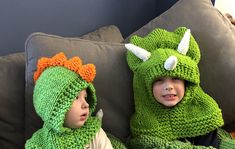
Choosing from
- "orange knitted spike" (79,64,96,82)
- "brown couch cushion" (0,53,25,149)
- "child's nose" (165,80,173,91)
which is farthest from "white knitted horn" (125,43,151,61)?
"brown couch cushion" (0,53,25,149)

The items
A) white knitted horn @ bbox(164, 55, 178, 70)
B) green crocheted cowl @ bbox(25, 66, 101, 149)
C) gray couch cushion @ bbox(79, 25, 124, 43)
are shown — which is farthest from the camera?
gray couch cushion @ bbox(79, 25, 124, 43)

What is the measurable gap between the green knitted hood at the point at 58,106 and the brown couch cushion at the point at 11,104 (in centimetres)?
15

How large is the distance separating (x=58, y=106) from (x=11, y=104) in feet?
0.86

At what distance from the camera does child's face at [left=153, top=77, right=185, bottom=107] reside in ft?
3.87

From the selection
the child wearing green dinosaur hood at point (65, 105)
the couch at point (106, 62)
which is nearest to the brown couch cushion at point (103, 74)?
the couch at point (106, 62)

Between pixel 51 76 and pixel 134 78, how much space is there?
320 mm

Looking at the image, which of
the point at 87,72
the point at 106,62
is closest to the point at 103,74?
the point at 106,62

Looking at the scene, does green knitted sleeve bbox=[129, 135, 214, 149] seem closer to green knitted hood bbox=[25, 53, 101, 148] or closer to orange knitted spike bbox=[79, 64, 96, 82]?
green knitted hood bbox=[25, 53, 101, 148]

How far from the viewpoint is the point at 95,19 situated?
65.6 inches

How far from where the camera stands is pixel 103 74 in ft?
4.06

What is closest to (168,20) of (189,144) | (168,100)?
(168,100)

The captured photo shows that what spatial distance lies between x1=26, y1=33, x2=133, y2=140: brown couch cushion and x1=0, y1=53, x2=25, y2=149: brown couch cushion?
35 millimetres

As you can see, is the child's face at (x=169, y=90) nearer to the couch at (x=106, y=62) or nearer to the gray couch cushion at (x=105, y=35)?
the couch at (x=106, y=62)

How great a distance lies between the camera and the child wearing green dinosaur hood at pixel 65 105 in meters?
1.01
